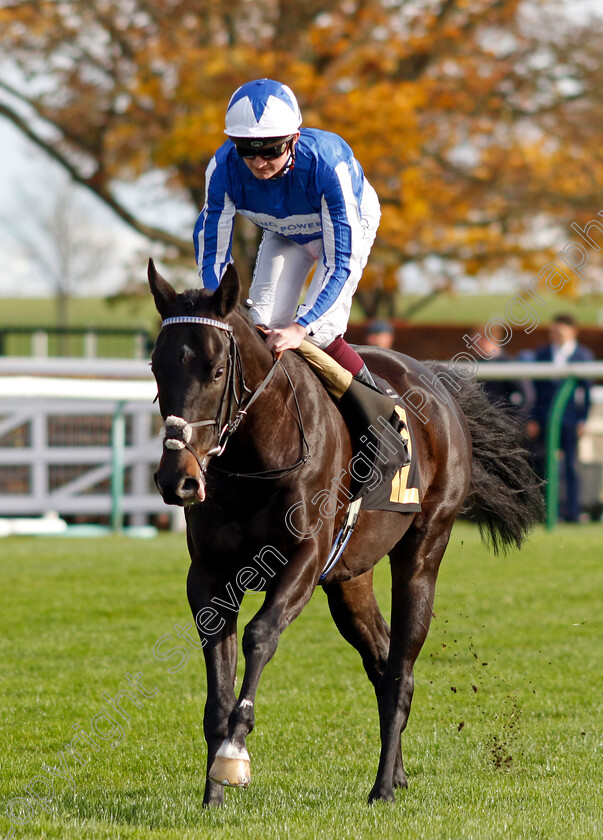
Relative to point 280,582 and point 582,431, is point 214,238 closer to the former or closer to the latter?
point 280,582

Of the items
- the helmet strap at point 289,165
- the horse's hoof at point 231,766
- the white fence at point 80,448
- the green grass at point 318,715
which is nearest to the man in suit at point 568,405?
the white fence at point 80,448

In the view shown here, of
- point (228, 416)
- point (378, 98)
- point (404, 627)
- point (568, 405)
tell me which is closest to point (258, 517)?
point (228, 416)

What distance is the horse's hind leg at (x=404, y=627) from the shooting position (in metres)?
4.14

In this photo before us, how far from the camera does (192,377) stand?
340 centimetres

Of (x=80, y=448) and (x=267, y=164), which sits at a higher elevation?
(x=267, y=164)

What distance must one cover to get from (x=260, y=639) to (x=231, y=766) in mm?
390

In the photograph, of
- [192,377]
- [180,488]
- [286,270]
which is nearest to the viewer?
[180,488]

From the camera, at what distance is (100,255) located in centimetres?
4547

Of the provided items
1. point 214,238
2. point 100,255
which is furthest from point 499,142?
point 100,255

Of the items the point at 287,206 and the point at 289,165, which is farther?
the point at 287,206

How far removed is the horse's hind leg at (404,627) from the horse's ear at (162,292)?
1.67 m

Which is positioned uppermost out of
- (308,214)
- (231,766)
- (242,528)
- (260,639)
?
(308,214)

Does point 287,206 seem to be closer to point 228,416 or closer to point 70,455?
point 228,416

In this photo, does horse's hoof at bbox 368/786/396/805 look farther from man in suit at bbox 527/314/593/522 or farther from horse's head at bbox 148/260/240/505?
man in suit at bbox 527/314/593/522
